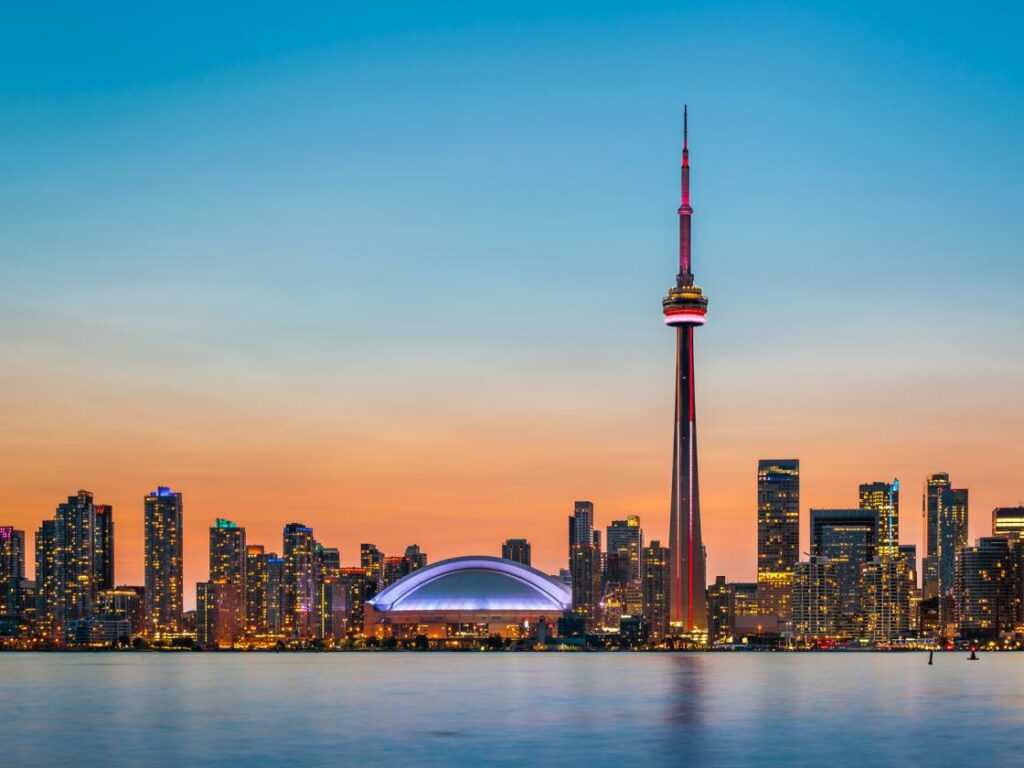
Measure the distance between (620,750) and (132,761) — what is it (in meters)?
27.3

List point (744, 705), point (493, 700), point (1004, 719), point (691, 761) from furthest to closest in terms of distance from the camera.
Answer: point (493, 700) → point (744, 705) → point (1004, 719) → point (691, 761)

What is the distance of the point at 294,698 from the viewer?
138m

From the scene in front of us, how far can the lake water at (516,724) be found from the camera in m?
81.9

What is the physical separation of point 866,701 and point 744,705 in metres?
15.2

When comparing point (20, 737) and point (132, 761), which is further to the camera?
point (20, 737)

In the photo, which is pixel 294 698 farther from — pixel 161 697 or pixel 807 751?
pixel 807 751

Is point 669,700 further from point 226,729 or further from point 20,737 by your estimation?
point 20,737

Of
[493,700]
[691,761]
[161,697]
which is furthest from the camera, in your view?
[161,697]

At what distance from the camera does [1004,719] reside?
363 feet

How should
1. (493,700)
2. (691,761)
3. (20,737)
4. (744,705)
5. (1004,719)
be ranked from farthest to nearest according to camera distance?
(493,700) < (744,705) < (1004,719) < (20,737) < (691,761)

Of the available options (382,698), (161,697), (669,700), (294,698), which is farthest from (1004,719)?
(161,697)

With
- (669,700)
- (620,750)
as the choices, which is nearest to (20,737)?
(620,750)

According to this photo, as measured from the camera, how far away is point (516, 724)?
102625 mm

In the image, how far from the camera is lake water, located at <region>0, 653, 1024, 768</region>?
269 feet
